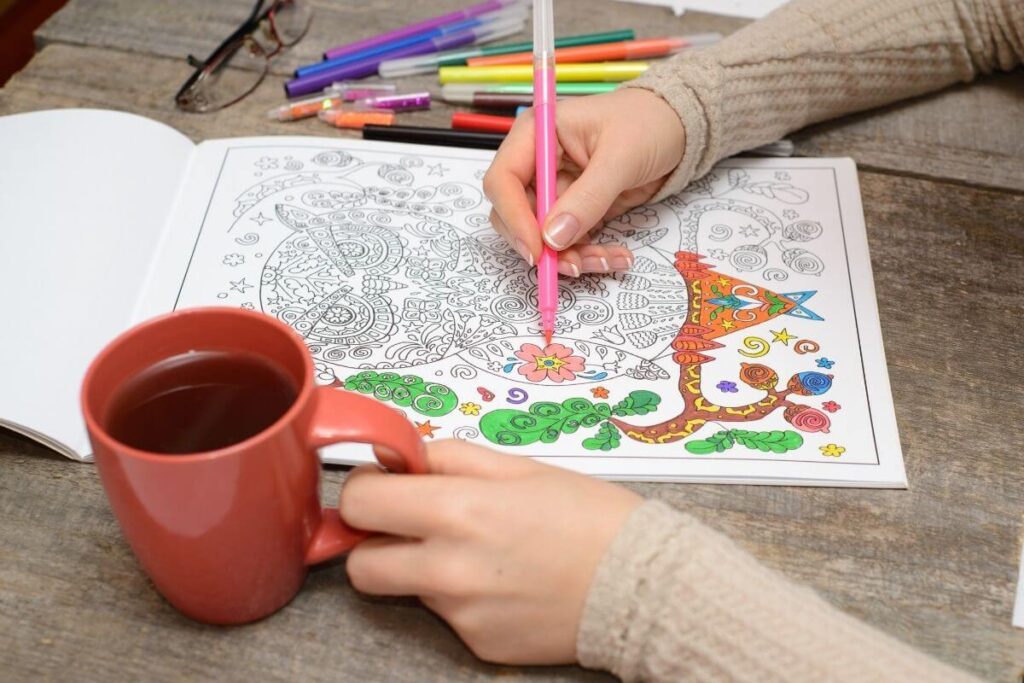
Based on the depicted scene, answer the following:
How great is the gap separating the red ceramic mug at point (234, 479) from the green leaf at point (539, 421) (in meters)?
0.13

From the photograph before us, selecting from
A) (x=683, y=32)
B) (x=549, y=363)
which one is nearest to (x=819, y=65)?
(x=683, y=32)

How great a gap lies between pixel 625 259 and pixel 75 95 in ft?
1.85

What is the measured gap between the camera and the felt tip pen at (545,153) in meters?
0.72

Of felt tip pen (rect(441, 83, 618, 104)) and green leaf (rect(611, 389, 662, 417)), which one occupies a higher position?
felt tip pen (rect(441, 83, 618, 104))

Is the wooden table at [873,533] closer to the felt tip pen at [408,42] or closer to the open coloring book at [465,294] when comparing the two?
the open coloring book at [465,294]

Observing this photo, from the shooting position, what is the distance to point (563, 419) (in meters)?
0.66

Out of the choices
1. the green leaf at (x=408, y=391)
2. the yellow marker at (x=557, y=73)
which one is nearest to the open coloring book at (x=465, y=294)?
the green leaf at (x=408, y=391)

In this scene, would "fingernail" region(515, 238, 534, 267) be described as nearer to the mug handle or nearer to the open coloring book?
the open coloring book

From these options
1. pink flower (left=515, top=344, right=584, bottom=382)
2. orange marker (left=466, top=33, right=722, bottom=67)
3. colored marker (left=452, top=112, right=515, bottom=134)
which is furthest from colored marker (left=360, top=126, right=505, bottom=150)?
pink flower (left=515, top=344, right=584, bottom=382)

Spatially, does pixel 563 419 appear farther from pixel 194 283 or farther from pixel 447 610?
pixel 194 283

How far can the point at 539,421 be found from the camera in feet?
2.15

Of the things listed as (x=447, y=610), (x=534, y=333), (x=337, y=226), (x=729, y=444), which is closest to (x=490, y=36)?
(x=337, y=226)

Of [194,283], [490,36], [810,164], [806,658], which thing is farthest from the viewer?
[490,36]

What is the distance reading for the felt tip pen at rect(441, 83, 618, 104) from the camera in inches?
36.7
